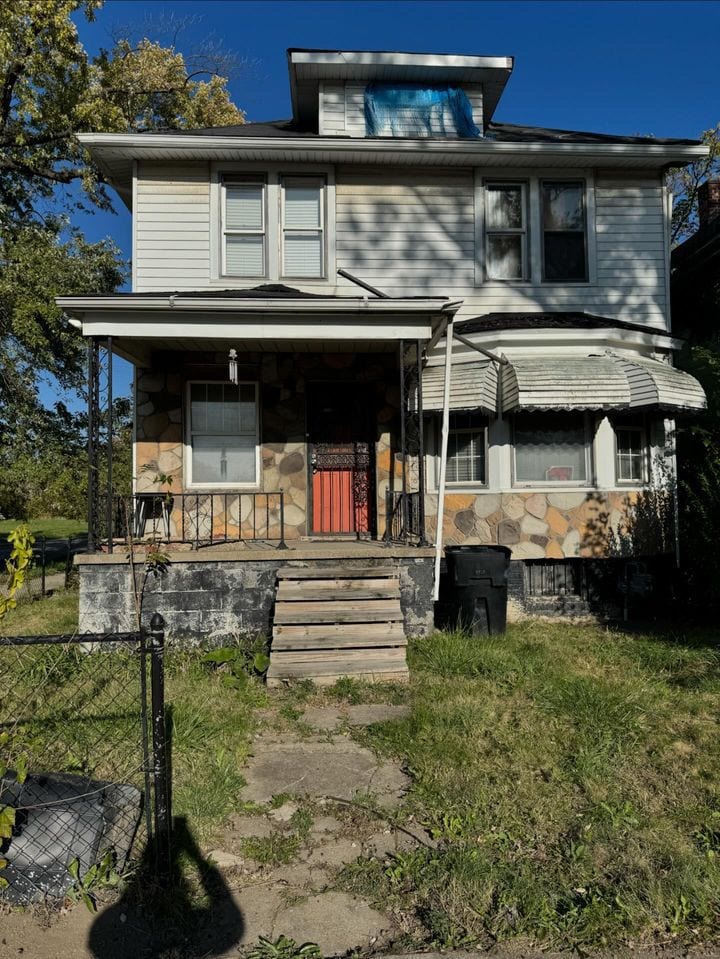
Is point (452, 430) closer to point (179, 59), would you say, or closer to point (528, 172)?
point (528, 172)

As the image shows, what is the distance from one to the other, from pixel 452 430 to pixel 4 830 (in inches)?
280

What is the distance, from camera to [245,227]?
9.02 metres

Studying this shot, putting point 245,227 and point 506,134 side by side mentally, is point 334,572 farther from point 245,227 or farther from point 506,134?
point 506,134

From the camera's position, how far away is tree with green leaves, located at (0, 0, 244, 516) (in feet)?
37.9

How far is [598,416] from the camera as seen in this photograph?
8297 millimetres

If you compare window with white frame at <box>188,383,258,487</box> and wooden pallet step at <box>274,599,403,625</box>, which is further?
window with white frame at <box>188,383,258,487</box>

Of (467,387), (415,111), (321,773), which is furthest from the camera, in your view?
(415,111)

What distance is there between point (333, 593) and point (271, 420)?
10.5ft

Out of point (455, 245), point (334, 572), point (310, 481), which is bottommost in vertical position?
point (334, 572)

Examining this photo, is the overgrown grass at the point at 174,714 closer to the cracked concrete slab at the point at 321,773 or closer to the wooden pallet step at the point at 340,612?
the cracked concrete slab at the point at 321,773

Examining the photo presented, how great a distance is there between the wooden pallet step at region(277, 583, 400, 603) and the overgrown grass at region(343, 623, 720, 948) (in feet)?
2.84

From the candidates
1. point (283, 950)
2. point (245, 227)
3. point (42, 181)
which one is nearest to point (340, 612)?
point (283, 950)

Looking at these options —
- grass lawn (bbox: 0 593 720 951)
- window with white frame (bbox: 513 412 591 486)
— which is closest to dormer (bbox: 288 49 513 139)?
window with white frame (bbox: 513 412 591 486)

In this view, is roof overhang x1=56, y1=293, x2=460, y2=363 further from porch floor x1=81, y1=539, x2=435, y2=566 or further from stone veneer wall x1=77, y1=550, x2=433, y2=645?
stone veneer wall x1=77, y1=550, x2=433, y2=645
